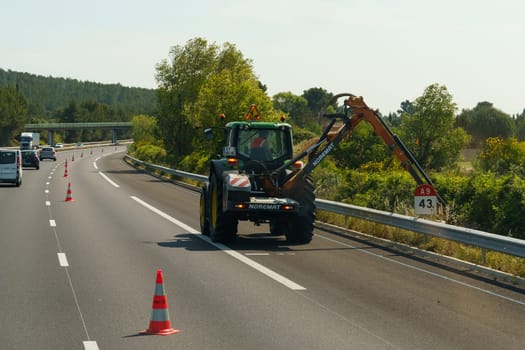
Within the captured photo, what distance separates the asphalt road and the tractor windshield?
1.96m

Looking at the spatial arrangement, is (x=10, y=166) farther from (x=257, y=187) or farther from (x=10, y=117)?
(x=10, y=117)

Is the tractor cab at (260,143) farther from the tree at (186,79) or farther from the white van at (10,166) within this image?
the tree at (186,79)

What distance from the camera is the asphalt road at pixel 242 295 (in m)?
8.26

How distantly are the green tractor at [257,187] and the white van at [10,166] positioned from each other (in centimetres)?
2223

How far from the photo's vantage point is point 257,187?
17547mm

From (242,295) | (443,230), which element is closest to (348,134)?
(443,230)

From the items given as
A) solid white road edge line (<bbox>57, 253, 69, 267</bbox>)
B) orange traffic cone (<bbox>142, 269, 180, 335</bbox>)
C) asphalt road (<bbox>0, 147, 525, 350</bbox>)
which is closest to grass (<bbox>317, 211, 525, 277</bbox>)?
asphalt road (<bbox>0, 147, 525, 350</bbox>)

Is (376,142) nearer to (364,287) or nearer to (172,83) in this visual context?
(172,83)

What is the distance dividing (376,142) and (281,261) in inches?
2005

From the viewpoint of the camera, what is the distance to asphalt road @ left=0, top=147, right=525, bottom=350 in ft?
27.1

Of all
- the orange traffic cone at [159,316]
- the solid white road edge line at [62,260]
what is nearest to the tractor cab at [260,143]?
the solid white road edge line at [62,260]

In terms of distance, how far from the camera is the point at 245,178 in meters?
16.6

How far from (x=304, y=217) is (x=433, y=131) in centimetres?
6599

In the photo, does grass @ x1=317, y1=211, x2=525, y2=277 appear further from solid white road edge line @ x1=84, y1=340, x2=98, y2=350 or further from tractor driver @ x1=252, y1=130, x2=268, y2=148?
solid white road edge line @ x1=84, y1=340, x2=98, y2=350
